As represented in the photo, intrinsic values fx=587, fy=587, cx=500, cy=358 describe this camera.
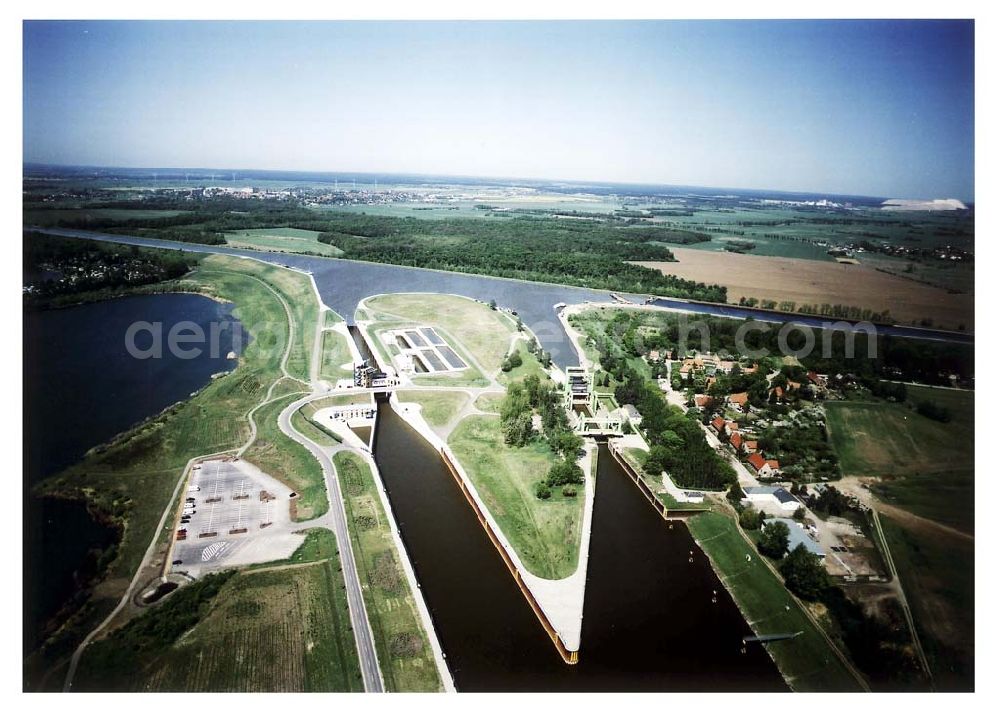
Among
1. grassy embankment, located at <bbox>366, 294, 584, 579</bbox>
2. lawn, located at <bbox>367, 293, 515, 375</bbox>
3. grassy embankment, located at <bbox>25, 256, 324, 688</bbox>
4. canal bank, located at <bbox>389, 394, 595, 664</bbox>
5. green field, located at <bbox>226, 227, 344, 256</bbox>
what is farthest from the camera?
green field, located at <bbox>226, 227, 344, 256</bbox>

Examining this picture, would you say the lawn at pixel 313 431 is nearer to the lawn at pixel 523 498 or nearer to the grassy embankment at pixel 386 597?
the grassy embankment at pixel 386 597

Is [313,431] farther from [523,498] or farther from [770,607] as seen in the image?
[770,607]

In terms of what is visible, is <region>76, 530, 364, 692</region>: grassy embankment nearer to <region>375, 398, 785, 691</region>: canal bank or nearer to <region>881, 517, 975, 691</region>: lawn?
<region>375, 398, 785, 691</region>: canal bank

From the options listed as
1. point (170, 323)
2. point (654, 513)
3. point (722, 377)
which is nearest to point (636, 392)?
point (722, 377)

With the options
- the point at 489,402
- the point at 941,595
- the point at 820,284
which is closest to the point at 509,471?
the point at 489,402

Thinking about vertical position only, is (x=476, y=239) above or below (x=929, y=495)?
above

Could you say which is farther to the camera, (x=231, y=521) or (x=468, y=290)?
(x=468, y=290)

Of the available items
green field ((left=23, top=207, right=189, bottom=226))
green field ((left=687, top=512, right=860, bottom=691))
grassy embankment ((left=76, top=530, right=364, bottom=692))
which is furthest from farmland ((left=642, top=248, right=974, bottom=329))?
green field ((left=23, top=207, right=189, bottom=226))
